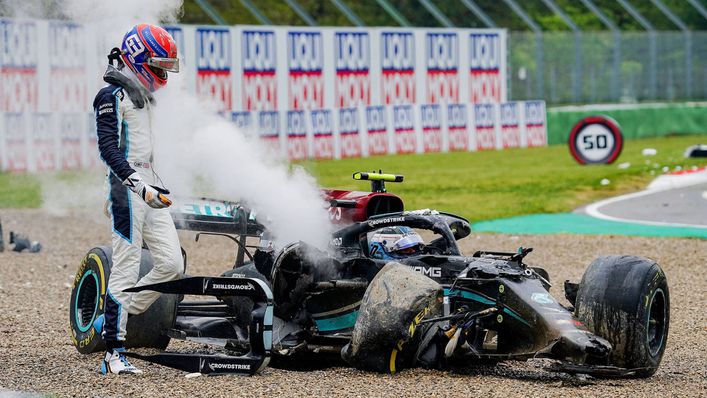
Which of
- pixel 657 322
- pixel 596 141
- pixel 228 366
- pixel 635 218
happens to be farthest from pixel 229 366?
pixel 596 141

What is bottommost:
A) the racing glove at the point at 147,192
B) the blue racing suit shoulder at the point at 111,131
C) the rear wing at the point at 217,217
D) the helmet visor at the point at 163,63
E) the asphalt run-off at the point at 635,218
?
the asphalt run-off at the point at 635,218

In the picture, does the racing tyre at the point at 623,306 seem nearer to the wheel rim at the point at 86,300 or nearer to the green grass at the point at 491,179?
the wheel rim at the point at 86,300

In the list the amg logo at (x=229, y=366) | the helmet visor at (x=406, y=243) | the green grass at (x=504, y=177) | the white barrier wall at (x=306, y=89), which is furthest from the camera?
the white barrier wall at (x=306, y=89)

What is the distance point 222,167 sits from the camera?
8219mm

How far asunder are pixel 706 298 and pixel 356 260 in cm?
426

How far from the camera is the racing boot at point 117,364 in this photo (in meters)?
6.97

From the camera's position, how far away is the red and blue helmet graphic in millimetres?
7113

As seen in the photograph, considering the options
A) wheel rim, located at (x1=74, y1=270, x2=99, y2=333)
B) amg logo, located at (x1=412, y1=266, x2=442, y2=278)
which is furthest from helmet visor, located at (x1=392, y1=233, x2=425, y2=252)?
wheel rim, located at (x1=74, y1=270, x2=99, y2=333)

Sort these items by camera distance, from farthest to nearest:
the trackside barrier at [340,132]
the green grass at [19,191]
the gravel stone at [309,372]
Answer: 1. the trackside barrier at [340,132]
2. the green grass at [19,191]
3. the gravel stone at [309,372]

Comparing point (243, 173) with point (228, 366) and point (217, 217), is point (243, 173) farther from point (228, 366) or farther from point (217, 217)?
point (228, 366)

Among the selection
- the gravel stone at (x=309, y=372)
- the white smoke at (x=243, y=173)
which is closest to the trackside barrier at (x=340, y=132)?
the gravel stone at (x=309, y=372)

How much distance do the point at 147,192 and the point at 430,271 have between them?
179 centimetres

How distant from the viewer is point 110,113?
6930 mm

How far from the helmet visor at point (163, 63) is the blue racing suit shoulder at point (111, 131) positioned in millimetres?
258
